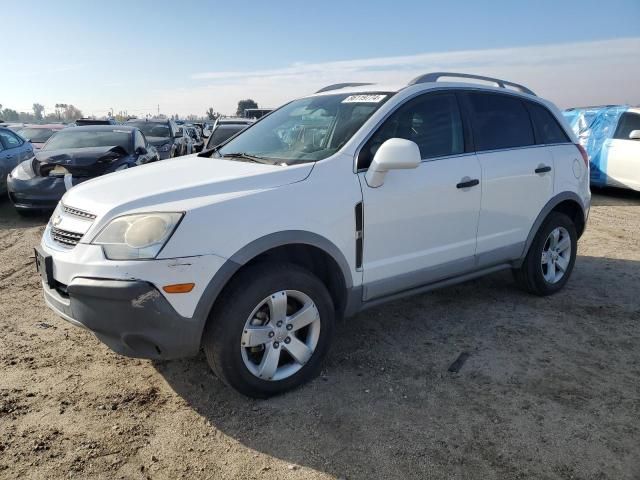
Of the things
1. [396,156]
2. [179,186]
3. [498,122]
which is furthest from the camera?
[498,122]

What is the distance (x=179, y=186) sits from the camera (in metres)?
2.93

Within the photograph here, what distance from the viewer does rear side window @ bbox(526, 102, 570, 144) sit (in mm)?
4574

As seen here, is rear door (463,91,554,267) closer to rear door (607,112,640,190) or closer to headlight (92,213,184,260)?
headlight (92,213,184,260)

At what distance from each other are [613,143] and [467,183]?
8.62 m

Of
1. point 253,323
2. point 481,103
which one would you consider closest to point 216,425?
point 253,323

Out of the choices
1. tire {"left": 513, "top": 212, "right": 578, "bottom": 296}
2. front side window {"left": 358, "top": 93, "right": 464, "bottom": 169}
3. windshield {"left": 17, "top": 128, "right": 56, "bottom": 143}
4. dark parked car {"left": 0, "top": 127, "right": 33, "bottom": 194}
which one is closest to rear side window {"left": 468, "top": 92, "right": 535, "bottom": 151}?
front side window {"left": 358, "top": 93, "right": 464, "bottom": 169}

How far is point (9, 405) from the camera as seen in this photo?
9.67ft

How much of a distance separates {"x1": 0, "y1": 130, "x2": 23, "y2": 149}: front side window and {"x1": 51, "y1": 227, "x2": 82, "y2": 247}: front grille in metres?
7.45

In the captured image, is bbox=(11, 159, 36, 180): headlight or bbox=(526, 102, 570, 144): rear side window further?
bbox=(11, 159, 36, 180): headlight

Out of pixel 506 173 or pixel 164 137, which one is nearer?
pixel 506 173

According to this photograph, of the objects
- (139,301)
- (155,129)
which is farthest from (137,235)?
(155,129)

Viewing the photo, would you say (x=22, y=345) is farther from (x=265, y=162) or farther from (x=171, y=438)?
(x=265, y=162)

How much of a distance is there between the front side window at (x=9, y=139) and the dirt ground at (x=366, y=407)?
6148 millimetres

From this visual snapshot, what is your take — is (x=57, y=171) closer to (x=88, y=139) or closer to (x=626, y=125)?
(x=88, y=139)
